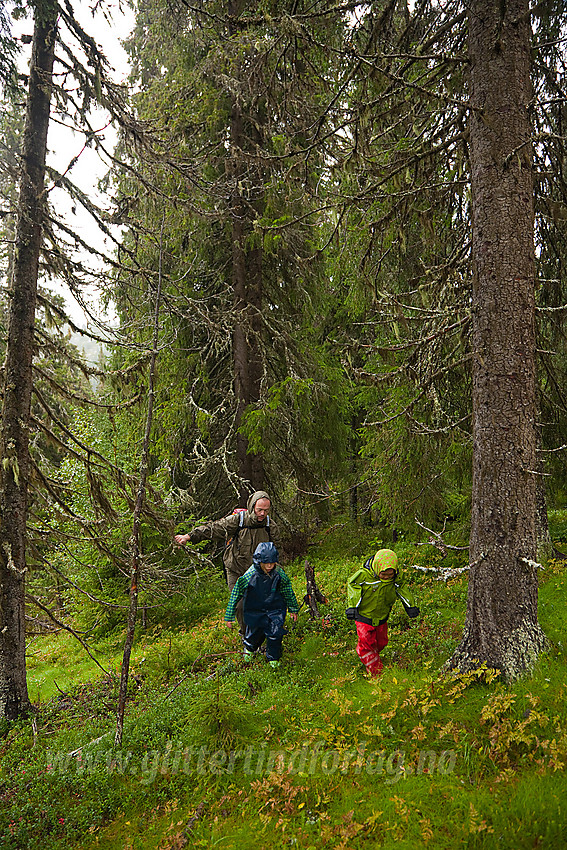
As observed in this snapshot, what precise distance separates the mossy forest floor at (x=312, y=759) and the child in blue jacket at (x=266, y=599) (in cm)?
36

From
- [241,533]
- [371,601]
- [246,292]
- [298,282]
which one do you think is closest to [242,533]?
[241,533]

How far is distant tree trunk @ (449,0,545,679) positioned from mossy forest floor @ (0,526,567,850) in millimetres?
585

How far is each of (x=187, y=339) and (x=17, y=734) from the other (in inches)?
317

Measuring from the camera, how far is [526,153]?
4613 mm

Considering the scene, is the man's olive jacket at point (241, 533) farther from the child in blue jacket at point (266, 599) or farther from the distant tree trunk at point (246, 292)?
the distant tree trunk at point (246, 292)

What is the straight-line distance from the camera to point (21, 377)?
19.1 ft

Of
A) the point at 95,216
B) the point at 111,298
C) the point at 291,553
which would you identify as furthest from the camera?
the point at 291,553

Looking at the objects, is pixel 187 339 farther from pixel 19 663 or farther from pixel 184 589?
pixel 19 663

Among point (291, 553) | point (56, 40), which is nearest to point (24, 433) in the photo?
point (56, 40)

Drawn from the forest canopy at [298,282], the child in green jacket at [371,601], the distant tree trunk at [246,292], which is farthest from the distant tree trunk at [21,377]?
the distant tree trunk at [246,292]

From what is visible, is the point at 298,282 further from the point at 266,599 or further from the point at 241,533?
the point at 266,599

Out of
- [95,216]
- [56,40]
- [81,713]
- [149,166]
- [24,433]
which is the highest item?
[56,40]

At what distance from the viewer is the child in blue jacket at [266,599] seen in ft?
20.0

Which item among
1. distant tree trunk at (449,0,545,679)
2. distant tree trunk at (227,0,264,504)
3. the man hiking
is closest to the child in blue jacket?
the man hiking
